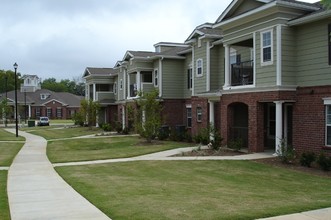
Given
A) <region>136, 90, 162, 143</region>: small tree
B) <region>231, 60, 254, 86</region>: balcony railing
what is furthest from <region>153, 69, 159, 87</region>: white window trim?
<region>231, 60, 254, 86</region>: balcony railing

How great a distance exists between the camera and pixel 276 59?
58.6ft

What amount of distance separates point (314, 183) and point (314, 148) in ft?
16.3

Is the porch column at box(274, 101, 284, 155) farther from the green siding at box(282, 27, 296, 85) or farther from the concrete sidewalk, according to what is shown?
the concrete sidewalk

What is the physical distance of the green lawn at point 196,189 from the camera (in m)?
8.31

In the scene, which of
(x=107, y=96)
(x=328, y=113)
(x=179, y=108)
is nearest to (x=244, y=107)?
(x=328, y=113)

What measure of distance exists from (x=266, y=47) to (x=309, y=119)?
12.5 ft

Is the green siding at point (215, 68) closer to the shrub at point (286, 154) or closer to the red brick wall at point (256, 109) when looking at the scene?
the red brick wall at point (256, 109)

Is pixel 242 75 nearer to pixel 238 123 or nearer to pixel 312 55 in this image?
pixel 238 123

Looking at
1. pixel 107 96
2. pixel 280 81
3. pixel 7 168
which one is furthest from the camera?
pixel 107 96

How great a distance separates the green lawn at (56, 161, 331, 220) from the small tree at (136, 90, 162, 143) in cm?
952

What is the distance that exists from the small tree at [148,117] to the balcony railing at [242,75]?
696cm

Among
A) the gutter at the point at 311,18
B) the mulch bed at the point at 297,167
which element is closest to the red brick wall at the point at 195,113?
the mulch bed at the point at 297,167

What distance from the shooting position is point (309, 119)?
56.6 feet

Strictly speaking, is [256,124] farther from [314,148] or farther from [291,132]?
[314,148]
